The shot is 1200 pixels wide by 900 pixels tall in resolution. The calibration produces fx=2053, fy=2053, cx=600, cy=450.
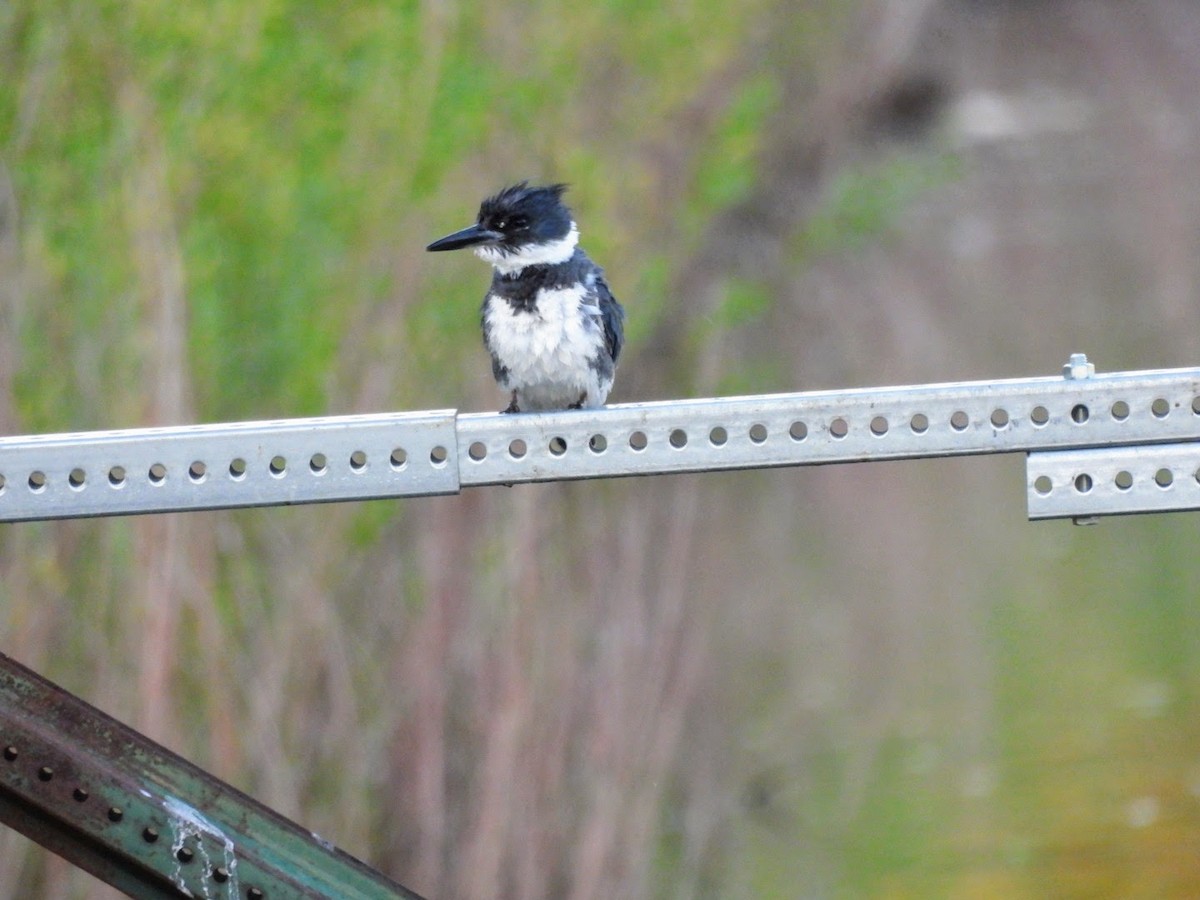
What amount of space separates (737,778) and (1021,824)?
1085 millimetres

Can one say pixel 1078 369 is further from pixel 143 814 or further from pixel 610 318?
pixel 610 318

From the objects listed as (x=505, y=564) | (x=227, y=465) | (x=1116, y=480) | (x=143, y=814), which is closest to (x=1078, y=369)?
(x=1116, y=480)

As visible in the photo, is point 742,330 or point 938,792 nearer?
point 938,792

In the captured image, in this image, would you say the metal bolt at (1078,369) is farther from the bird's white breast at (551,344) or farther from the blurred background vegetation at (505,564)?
the blurred background vegetation at (505,564)

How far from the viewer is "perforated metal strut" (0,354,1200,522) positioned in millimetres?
2105

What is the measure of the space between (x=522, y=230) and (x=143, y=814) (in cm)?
172

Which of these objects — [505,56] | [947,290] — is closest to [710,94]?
[505,56]

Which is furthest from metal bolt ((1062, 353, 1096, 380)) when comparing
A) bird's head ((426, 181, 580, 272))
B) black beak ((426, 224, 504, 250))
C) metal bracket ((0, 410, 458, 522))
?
bird's head ((426, 181, 580, 272))

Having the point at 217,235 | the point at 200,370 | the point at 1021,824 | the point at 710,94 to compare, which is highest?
the point at 710,94

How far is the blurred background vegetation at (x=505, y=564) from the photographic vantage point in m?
4.77

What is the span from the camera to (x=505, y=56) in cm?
699

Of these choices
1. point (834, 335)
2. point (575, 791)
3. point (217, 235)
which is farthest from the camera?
point (834, 335)

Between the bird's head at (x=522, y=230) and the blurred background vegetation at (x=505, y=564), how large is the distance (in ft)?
3.27

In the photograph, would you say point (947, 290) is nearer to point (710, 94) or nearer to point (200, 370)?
point (710, 94)
